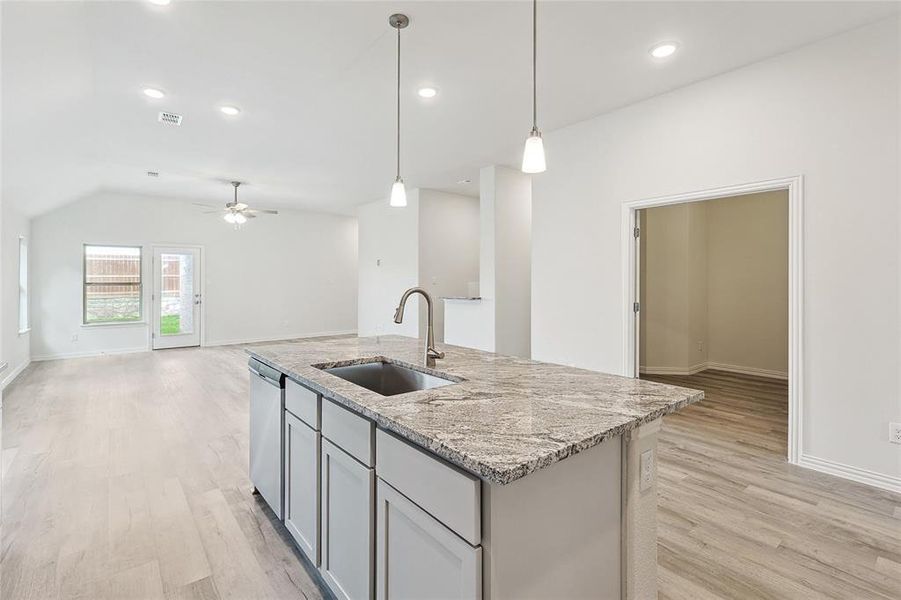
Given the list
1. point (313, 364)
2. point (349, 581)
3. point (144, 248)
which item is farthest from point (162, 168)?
point (349, 581)

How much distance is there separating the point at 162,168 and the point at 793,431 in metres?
7.35

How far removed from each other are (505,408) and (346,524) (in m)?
0.74

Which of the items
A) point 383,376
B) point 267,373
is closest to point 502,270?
point 383,376

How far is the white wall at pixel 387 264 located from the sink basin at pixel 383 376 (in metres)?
4.63

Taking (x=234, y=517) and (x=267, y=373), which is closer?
→ (x=267, y=373)

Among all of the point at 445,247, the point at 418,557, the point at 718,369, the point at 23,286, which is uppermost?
the point at 445,247

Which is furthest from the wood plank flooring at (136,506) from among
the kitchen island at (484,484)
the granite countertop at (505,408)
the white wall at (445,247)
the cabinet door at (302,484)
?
the white wall at (445,247)

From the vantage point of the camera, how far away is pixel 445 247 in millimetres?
7445

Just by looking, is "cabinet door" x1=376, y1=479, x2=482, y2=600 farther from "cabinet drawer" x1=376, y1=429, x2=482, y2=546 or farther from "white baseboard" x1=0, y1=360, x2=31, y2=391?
"white baseboard" x1=0, y1=360, x2=31, y2=391

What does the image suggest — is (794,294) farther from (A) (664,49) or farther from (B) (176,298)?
(B) (176,298)

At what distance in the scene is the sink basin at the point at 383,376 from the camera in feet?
7.07

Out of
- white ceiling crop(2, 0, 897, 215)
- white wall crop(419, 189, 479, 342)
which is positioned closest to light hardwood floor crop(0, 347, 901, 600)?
white ceiling crop(2, 0, 897, 215)

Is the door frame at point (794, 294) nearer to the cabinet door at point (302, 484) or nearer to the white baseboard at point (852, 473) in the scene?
the white baseboard at point (852, 473)

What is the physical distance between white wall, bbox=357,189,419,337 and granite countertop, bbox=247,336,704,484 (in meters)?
5.07
